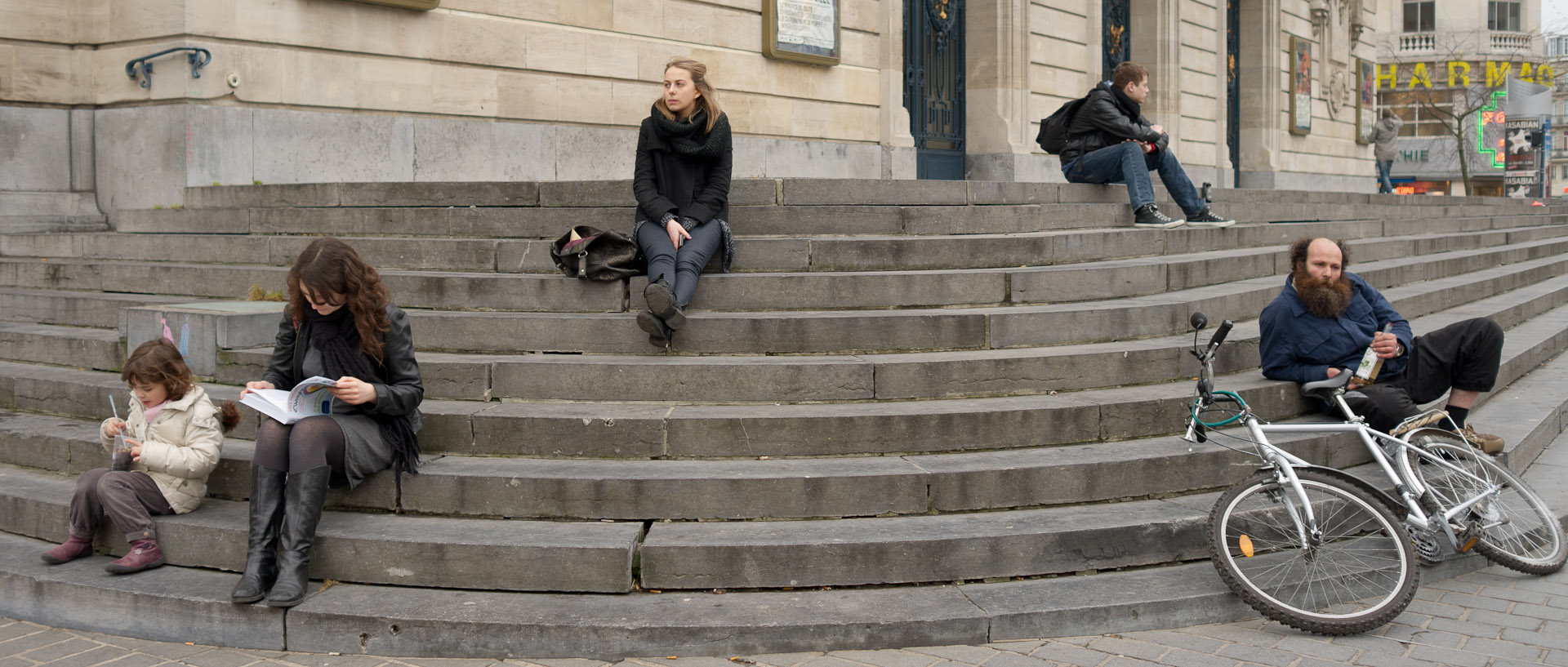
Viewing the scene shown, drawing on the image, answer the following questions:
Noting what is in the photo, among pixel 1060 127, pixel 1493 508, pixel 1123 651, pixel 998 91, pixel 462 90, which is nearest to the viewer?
pixel 1123 651

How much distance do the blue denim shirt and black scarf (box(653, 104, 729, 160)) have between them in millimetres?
3054

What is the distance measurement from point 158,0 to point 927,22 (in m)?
10.4

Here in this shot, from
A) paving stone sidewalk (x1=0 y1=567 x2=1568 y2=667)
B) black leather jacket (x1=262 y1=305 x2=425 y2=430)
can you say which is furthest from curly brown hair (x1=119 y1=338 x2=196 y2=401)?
paving stone sidewalk (x1=0 y1=567 x2=1568 y2=667)

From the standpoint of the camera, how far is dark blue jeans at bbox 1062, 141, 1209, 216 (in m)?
9.38

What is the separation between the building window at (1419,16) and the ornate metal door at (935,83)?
46730 mm

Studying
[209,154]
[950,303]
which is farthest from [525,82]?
[950,303]

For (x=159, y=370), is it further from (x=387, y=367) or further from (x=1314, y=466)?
(x=1314, y=466)

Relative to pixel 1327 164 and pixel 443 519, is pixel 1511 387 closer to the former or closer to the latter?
pixel 443 519

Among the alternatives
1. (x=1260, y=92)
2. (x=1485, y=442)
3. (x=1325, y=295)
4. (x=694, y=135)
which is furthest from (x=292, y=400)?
(x=1260, y=92)

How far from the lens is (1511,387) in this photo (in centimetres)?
852

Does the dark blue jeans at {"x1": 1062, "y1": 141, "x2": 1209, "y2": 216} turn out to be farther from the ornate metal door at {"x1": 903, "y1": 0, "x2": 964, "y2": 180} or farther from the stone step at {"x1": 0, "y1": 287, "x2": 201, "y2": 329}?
the stone step at {"x1": 0, "y1": 287, "x2": 201, "y2": 329}

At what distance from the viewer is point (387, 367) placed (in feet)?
16.1

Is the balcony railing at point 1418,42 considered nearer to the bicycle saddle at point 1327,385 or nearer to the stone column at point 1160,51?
the stone column at point 1160,51

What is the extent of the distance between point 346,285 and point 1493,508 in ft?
16.2
